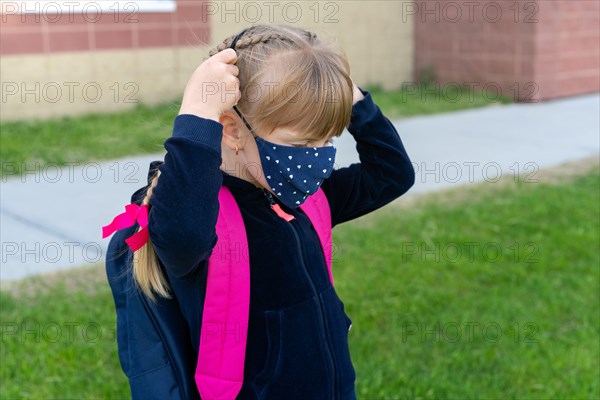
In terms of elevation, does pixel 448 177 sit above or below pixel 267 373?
below

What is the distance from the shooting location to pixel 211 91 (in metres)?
1.85

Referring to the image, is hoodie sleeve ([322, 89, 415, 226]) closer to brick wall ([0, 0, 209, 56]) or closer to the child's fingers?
the child's fingers

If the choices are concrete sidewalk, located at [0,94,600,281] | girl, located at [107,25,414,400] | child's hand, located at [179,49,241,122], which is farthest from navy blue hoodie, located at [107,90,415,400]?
concrete sidewalk, located at [0,94,600,281]

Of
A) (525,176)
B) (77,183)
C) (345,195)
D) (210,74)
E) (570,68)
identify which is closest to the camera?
(210,74)

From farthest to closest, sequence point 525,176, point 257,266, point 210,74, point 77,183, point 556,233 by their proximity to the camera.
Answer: point 525,176 < point 77,183 < point 556,233 < point 257,266 < point 210,74

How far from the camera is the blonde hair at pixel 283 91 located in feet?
6.43

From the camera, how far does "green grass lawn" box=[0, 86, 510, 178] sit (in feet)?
21.1

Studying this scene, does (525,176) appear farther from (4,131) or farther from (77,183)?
(4,131)

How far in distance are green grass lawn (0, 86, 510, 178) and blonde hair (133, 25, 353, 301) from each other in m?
3.71

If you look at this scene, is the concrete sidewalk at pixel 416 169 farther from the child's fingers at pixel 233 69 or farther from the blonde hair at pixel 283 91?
the child's fingers at pixel 233 69

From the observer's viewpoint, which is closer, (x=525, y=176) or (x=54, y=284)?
(x=54, y=284)

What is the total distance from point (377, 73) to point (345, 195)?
8.38 m

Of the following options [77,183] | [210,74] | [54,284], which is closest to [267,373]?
[210,74]

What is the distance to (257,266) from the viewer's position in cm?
204
